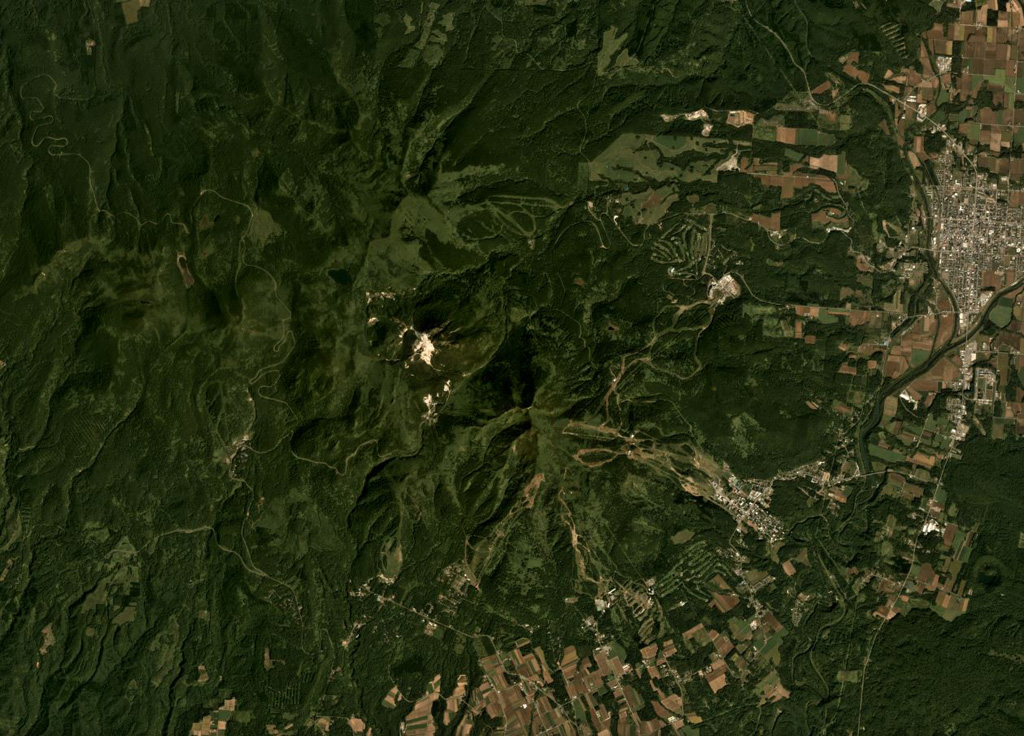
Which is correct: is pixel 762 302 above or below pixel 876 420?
Result: above

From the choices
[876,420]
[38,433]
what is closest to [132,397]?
[38,433]

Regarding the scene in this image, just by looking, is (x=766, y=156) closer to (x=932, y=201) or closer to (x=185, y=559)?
(x=932, y=201)

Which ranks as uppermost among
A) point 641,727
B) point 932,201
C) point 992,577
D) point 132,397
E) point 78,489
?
point 932,201

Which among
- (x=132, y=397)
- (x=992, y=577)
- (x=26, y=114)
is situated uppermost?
(x=26, y=114)

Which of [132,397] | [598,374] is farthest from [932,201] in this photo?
[132,397]

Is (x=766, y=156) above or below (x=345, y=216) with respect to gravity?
above

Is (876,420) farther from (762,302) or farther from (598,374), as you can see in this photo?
(598,374)
